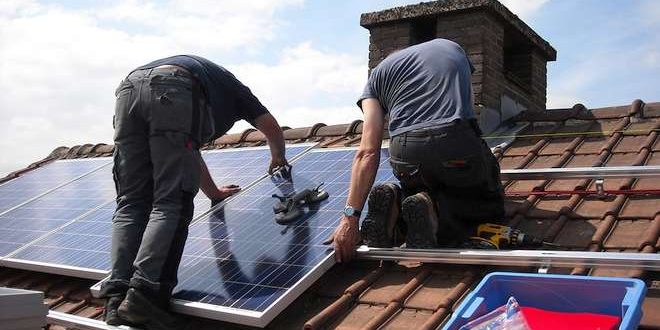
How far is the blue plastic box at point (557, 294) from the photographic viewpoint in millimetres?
2279

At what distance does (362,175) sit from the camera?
3.75 metres

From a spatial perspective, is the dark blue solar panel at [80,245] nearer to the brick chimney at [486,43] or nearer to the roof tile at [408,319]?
the roof tile at [408,319]

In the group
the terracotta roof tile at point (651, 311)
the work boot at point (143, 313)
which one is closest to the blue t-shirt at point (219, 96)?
the work boot at point (143, 313)

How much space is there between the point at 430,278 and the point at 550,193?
116 cm

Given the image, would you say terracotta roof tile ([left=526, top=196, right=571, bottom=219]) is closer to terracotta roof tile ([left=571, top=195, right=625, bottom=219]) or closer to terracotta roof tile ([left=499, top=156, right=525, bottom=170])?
terracotta roof tile ([left=571, top=195, right=625, bottom=219])

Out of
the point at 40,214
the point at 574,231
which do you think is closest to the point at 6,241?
the point at 40,214

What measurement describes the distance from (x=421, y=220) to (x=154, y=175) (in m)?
1.58

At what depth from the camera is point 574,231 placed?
3.46 meters

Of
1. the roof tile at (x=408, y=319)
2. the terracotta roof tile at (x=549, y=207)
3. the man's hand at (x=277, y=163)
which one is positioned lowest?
the roof tile at (x=408, y=319)

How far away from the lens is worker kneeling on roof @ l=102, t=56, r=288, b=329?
3455 millimetres

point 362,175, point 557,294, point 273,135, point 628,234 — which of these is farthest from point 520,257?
point 273,135

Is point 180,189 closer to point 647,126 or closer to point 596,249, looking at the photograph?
point 596,249

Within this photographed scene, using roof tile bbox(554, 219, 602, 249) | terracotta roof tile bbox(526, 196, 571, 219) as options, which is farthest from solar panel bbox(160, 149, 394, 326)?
roof tile bbox(554, 219, 602, 249)

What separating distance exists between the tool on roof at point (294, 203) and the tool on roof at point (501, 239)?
1183 millimetres
